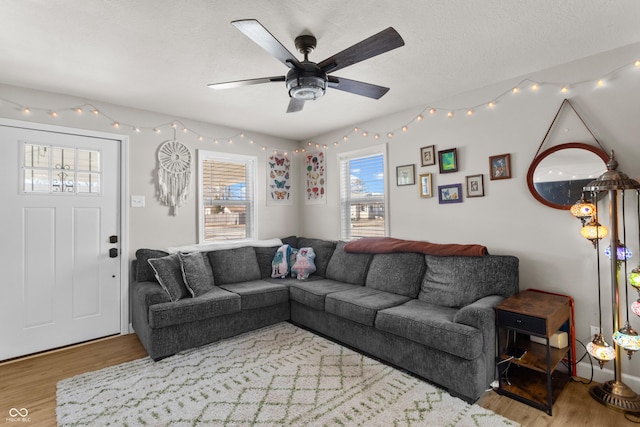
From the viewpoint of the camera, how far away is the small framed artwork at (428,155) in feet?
11.4

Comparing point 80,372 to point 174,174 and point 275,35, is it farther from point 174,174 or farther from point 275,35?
point 275,35

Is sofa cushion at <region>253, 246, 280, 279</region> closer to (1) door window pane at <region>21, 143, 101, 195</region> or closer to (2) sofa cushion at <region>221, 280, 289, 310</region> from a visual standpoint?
(2) sofa cushion at <region>221, 280, 289, 310</region>

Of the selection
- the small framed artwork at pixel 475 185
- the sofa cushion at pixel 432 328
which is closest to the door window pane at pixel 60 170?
the sofa cushion at pixel 432 328

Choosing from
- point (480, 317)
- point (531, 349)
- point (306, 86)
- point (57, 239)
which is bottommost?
point (531, 349)

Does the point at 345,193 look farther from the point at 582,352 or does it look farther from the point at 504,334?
the point at 582,352

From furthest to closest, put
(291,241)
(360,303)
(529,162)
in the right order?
(291,241), (360,303), (529,162)

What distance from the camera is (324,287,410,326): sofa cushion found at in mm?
2801

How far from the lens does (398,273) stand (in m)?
3.33

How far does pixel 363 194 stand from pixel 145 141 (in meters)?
2.72

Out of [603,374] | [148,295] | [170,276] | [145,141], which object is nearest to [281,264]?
[170,276]

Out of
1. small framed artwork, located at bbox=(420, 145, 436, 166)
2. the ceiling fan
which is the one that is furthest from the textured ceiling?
small framed artwork, located at bbox=(420, 145, 436, 166)

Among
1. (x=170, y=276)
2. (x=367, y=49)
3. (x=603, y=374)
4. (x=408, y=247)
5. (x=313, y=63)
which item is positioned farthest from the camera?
(x=408, y=247)

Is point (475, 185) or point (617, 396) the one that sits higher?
point (475, 185)

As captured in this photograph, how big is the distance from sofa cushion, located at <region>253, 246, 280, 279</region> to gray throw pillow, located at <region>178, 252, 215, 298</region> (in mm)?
748
